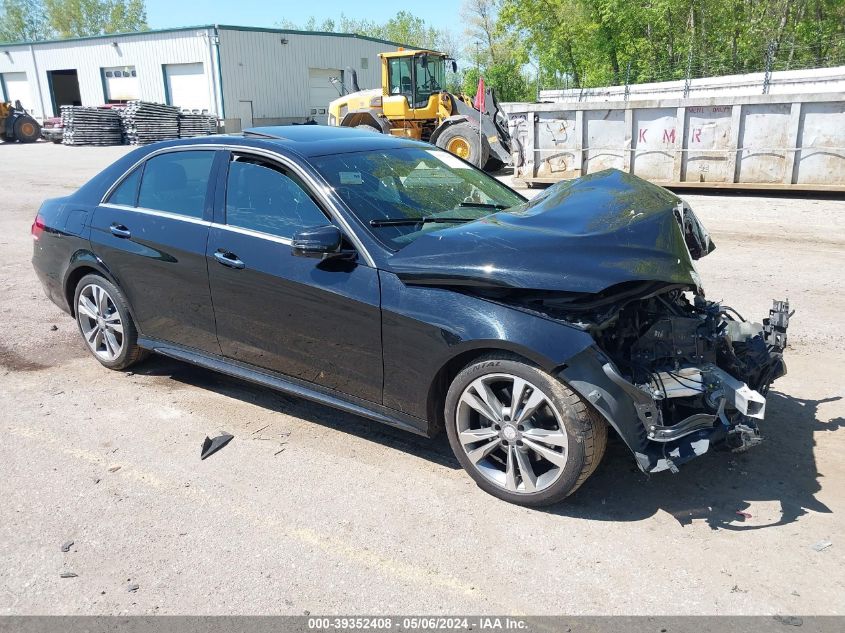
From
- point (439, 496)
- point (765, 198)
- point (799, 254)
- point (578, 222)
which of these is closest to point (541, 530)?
point (439, 496)

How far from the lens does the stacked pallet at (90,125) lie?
3288cm

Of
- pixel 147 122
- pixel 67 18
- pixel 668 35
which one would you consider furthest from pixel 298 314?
pixel 67 18

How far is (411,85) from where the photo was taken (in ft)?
62.0

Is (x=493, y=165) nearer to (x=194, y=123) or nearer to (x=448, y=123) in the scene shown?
(x=448, y=123)

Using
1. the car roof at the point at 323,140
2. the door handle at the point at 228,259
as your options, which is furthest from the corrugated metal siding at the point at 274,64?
the door handle at the point at 228,259

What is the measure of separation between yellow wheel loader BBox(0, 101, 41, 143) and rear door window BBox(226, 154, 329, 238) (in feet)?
126

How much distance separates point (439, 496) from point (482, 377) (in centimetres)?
68

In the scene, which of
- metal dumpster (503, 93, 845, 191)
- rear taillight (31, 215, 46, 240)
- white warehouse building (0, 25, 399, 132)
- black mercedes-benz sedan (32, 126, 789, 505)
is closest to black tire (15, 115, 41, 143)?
white warehouse building (0, 25, 399, 132)

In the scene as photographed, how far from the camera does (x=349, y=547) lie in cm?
319

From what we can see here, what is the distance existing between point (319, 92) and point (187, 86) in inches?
311

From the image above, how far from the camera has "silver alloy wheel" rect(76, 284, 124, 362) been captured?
A: 17.0ft

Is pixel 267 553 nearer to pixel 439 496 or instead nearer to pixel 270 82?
pixel 439 496

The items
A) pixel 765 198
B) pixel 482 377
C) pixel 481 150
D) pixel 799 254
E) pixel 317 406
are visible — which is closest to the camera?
pixel 482 377

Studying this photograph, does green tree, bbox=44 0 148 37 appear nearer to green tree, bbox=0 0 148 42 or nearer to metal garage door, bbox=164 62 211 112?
green tree, bbox=0 0 148 42
